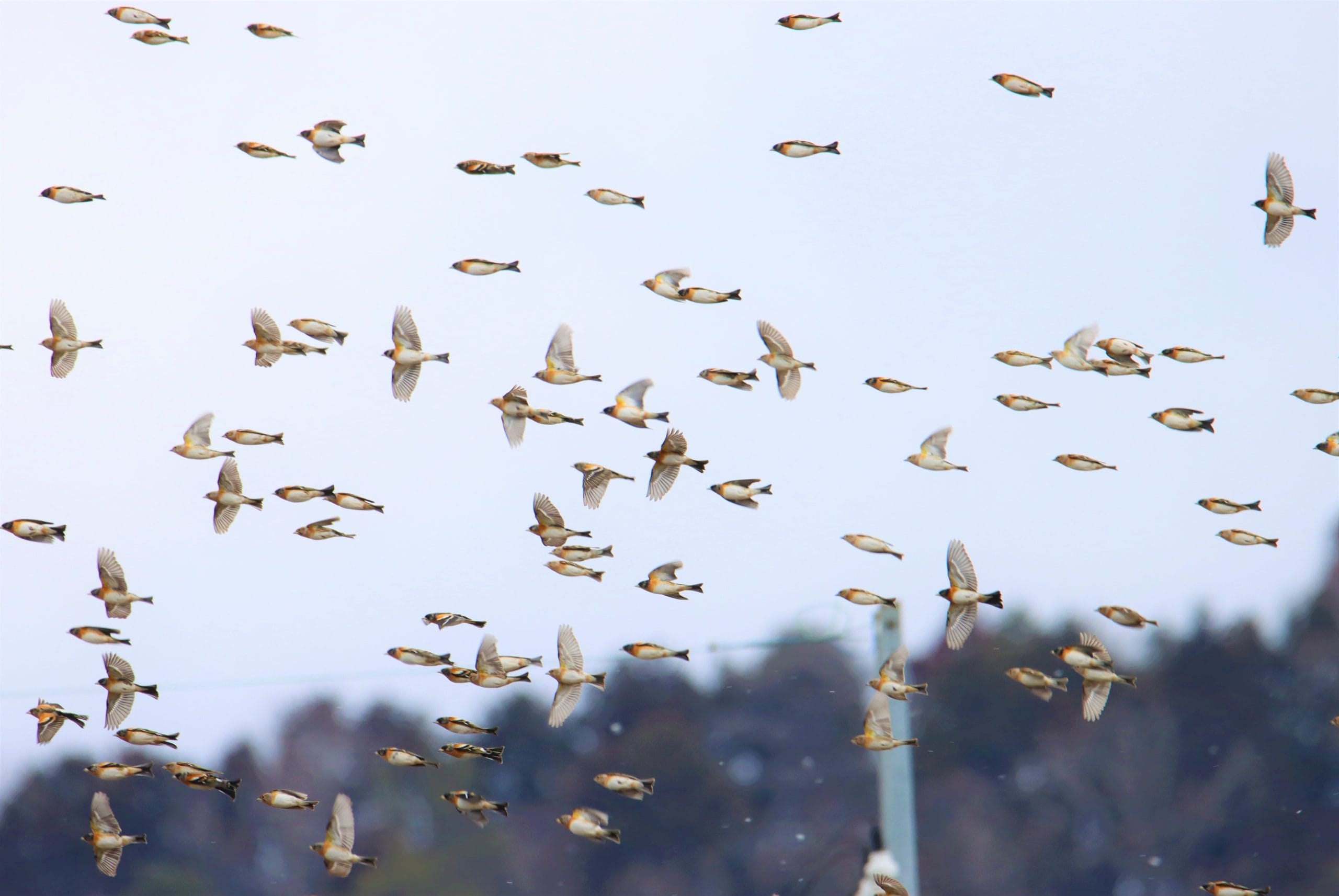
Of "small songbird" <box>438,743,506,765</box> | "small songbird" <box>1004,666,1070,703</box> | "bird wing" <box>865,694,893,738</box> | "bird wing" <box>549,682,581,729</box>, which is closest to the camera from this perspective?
"small songbird" <box>438,743,506,765</box>

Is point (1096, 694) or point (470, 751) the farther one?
point (1096, 694)

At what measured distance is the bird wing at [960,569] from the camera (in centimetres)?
727

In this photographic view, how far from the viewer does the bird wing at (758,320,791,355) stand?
7.47 meters

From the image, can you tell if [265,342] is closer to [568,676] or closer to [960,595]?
[568,676]

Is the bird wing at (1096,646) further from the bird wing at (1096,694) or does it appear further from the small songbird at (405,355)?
the small songbird at (405,355)

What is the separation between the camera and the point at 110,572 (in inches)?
314

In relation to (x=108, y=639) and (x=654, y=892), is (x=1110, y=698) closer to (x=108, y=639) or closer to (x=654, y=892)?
(x=654, y=892)

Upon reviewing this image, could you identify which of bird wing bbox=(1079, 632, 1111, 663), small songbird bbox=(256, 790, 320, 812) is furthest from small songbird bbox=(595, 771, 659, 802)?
bird wing bbox=(1079, 632, 1111, 663)

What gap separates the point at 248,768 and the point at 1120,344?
15225mm

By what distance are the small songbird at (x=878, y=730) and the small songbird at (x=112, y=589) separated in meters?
3.93

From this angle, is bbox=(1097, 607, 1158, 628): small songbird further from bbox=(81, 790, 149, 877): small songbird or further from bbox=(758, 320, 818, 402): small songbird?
bbox=(81, 790, 149, 877): small songbird

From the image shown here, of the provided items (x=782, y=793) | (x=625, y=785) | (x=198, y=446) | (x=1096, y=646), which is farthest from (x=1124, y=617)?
(x=782, y=793)

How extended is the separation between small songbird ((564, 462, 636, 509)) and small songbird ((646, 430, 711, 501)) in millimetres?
237

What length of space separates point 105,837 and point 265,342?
2.94 m
